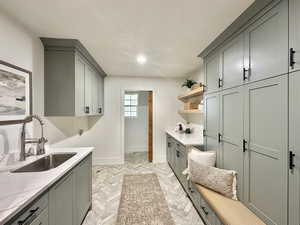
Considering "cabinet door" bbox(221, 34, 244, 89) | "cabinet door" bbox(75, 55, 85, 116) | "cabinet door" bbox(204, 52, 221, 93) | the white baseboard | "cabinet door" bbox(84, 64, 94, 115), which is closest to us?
"cabinet door" bbox(221, 34, 244, 89)

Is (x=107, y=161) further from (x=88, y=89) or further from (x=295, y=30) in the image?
(x=295, y=30)

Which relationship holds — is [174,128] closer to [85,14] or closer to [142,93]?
[142,93]

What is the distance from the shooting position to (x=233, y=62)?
184 cm

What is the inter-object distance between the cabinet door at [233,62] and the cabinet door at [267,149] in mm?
246

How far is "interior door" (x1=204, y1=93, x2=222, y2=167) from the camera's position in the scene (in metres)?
2.24

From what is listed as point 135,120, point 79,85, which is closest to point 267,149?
point 79,85

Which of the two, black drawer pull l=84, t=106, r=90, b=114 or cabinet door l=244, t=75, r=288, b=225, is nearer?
cabinet door l=244, t=75, r=288, b=225

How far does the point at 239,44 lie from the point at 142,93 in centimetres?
431

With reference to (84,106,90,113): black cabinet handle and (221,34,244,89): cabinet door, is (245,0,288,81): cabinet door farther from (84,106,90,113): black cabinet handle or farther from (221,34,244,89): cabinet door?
(84,106,90,113): black cabinet handle

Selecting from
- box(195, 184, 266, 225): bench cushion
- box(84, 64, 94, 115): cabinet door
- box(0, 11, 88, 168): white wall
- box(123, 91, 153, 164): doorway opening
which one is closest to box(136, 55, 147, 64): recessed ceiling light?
box(84, 64, 94, 115): cabinet door

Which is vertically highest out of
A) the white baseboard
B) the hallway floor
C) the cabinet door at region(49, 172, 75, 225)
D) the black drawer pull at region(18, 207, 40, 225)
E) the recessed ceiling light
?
the recessed ceiling light

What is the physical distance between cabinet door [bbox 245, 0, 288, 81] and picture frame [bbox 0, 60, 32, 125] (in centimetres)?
247

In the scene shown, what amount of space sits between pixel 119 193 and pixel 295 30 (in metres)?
3.08

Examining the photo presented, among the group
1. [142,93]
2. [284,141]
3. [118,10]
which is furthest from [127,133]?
[284,141]
